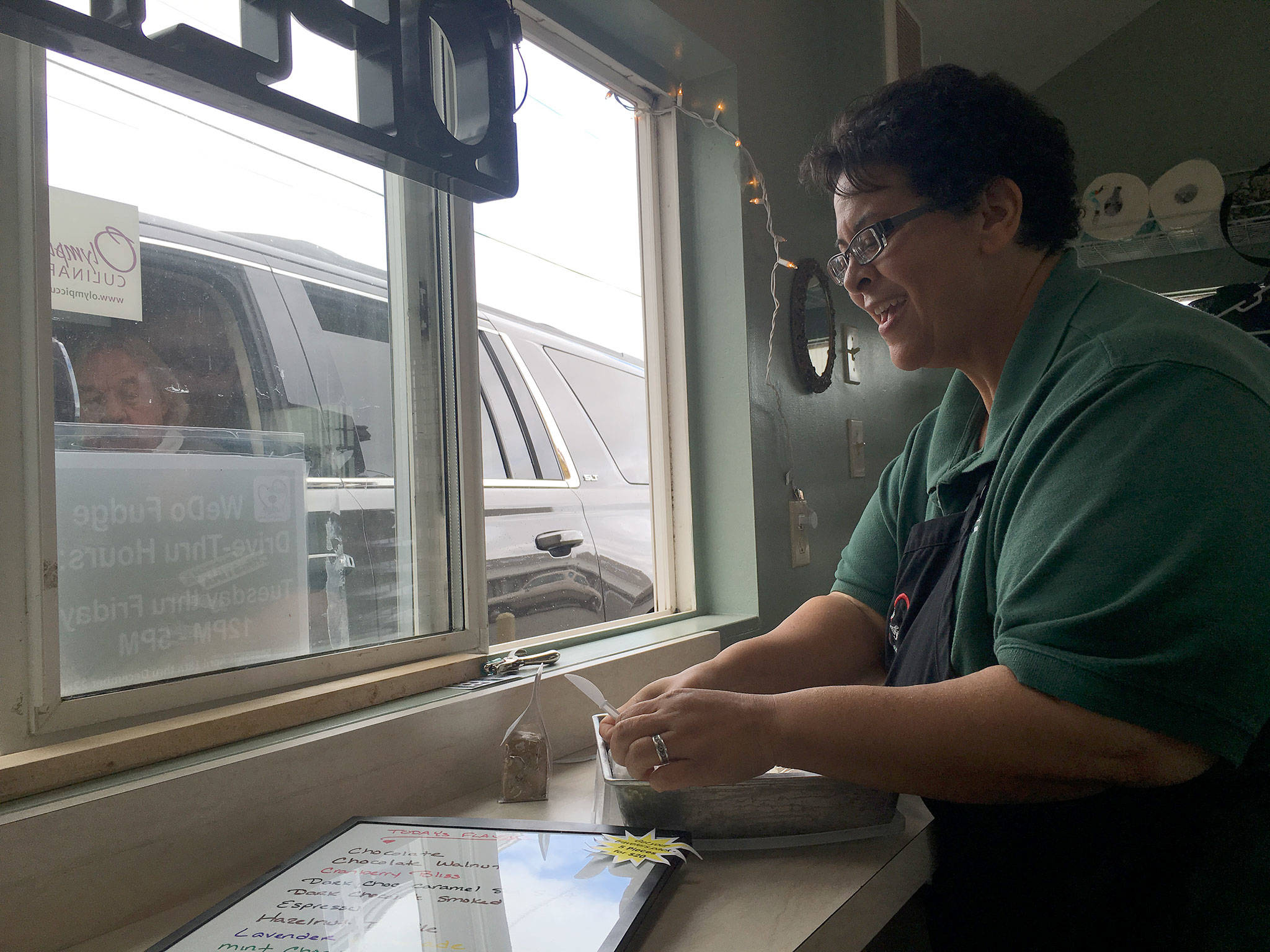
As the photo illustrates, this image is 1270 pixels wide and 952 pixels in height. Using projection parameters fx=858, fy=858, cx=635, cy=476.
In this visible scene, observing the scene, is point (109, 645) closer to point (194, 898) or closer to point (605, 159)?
point (194, 898)

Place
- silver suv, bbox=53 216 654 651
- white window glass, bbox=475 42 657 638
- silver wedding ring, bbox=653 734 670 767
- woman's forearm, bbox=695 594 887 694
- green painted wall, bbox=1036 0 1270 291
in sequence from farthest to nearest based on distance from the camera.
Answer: green painted wall, bbox=1036 0 1270 291 → white window glass, bbox=475 42 657 638 → woman's forearm, bbox=695 594 887 694 → silver suv, bbox=53 216 654 651 → silver wedding ring, bbox=653 734 670 767

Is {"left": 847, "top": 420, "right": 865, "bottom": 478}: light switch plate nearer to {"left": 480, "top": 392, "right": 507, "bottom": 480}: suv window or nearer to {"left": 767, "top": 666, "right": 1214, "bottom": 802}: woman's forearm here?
{"left": 480, "top": 392, "right": 507, "bottom": 480}: suv window

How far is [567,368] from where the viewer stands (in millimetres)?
2143

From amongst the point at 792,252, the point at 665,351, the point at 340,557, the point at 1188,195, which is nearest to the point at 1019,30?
the point at 1188,195

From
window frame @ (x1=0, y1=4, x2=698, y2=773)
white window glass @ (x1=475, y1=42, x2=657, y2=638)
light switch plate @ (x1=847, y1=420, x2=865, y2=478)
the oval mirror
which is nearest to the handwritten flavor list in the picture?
window frame @ (x1=0, y1=4, x2=698, y2=773)

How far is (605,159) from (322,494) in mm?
1146

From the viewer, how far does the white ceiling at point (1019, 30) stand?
3.03 meters

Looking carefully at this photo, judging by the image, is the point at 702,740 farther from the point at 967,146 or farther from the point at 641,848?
the point at 967,146

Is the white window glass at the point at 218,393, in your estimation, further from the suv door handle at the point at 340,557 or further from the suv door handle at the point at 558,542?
the suv door handle at the point at 558,542

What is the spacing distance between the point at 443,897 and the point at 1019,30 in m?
3.60

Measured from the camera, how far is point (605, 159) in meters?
1.96

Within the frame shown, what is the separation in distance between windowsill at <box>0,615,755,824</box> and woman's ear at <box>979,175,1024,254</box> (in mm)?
860

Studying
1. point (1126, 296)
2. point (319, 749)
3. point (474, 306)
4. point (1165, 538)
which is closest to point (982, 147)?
point (1126, 296)

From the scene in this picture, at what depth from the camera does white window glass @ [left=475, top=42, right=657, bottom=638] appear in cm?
Answer: 167
